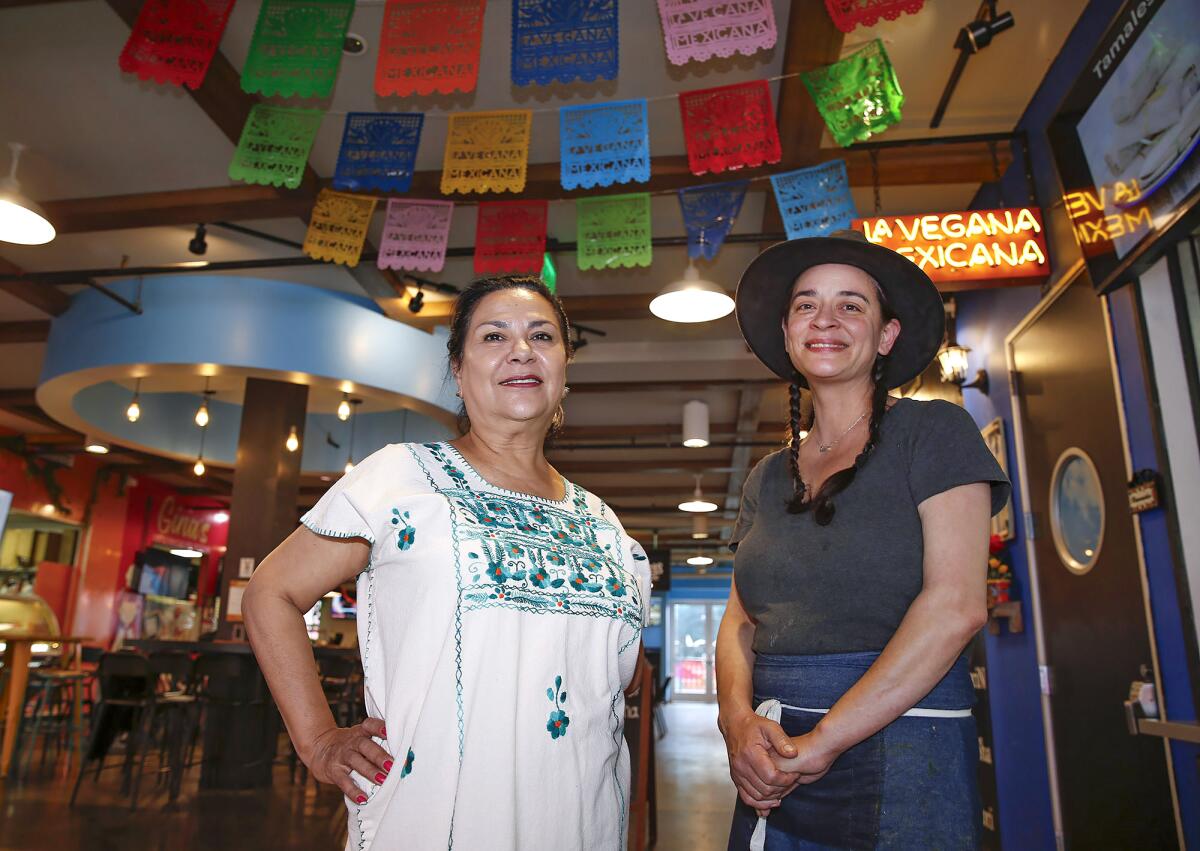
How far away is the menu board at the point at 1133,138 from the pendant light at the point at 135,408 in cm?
774

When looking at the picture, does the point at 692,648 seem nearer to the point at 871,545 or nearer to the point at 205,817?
the point at 205,817

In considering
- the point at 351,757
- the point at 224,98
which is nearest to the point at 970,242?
the point at 351,757

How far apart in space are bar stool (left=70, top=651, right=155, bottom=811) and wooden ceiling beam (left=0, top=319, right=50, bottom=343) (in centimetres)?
353

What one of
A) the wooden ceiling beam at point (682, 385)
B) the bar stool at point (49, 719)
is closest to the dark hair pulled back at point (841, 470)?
the wooden ceiling beam at point (682, 385)

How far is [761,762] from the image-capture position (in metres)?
1.41

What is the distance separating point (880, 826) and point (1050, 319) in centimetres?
372

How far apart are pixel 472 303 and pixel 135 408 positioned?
7.18 metres

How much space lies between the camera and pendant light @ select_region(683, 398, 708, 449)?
977 centimetres

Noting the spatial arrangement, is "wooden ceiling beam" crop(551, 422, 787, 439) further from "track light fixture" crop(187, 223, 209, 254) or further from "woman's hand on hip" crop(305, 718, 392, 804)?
"woman's hand on hip" crop(305, 718, 392, 804)

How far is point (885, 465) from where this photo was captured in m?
1.53

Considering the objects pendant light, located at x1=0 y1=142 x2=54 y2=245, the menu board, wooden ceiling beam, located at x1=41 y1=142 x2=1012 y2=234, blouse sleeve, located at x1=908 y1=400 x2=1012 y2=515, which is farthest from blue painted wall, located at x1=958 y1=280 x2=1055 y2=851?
pendant light, located at x1=0 y1=142 x2=54 y2=245

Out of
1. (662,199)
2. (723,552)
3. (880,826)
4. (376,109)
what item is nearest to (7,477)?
(376,109)

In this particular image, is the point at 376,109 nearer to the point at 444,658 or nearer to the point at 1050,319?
the point at 1050,319

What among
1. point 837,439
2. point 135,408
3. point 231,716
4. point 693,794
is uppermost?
point 135,408
